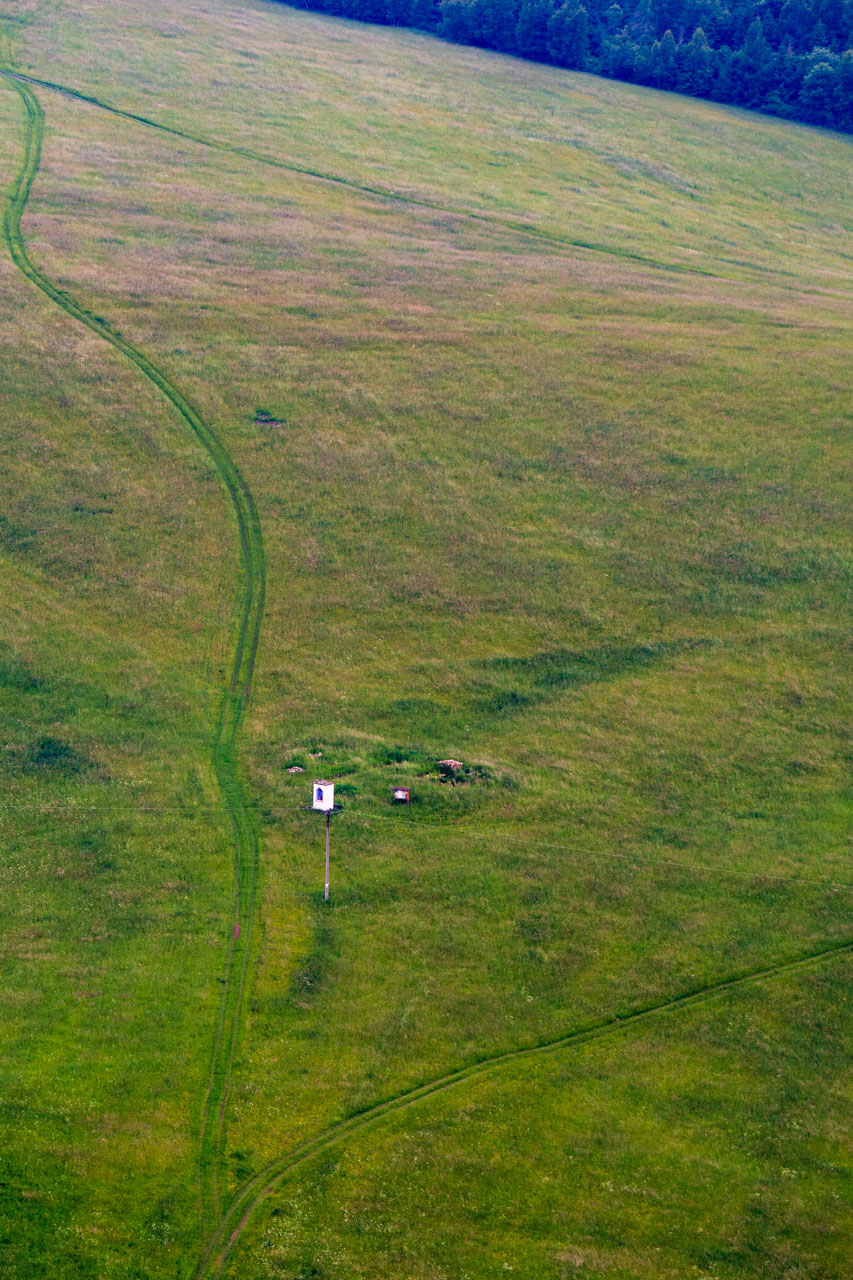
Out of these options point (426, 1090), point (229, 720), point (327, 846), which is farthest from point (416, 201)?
point (426, 1090)

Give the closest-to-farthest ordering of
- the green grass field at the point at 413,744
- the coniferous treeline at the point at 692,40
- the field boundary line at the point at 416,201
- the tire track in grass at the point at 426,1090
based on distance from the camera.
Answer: the tire track in grass at the point at 426,1090 < the green grass field at the point at 413,744 < the field boundary line at the point at 416,201 < the coniferous treeline at the point at 692,40

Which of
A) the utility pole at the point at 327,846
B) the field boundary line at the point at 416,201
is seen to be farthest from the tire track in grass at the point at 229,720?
the field boundary line at the point at 416,201

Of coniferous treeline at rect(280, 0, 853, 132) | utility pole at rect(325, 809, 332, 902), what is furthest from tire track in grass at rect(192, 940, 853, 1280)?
coniferous treeline at rect(280, 0, 853, 132)

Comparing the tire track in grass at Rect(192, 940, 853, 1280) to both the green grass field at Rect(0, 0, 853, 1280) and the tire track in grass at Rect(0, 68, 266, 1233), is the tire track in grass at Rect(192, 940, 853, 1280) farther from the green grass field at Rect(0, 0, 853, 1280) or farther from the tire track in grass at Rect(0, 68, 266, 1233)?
the tire track in grass at Rect(0, 68, 266, 1233)

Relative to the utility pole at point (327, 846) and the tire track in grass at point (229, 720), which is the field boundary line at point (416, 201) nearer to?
the tire track in grass at point (229, 720)

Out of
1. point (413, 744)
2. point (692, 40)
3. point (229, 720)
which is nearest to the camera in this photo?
point (413, 744)

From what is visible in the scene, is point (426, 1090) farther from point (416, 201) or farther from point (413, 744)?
point (416, 201)
